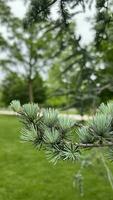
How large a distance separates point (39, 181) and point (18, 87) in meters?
28.8

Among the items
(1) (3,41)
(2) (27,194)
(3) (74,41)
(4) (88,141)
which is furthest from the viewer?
(1) (3,41)

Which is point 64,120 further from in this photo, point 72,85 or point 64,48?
point 72,85

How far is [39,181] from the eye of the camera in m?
9.02

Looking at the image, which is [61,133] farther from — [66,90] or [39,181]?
[39,181]

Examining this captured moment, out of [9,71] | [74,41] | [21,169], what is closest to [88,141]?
[74,41]

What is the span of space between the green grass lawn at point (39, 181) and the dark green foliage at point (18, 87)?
22.5m

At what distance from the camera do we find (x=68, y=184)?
8789 mm

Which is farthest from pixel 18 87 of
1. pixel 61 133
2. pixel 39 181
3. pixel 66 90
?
pixel 61 133

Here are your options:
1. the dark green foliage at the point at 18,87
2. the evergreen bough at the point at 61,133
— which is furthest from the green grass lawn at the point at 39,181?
the dark green foliage at the point at 18,87

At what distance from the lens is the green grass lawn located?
7.96 meters

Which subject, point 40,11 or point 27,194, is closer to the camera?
point 40,11

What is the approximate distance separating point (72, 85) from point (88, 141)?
2.62m

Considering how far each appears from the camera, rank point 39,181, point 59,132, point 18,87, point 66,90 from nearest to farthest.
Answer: point 59,132, point 66,90, point 39,181, point 18,87

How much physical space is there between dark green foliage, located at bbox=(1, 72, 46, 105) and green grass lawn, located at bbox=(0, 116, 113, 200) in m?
22.5
